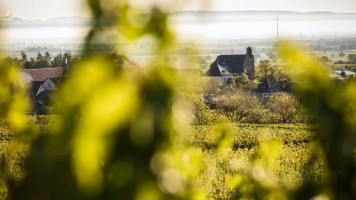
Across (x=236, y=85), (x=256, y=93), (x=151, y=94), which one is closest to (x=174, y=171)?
(x=151, y=94)

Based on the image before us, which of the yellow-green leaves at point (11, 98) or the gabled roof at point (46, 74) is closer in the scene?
the gabled roof at point (46, 74)

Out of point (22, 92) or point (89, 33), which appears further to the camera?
point (22, 92)

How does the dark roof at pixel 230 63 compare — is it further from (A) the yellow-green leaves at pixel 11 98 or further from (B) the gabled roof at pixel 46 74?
(A) the yellow-green leaves at pixel 11 98

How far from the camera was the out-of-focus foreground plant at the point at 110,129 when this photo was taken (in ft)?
2.62

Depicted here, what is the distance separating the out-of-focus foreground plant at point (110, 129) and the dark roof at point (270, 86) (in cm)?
3555

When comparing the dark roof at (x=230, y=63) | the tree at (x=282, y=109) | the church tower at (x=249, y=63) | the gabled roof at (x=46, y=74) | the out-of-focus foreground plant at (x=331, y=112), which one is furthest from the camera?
the dark roof at (x=230, y=63)

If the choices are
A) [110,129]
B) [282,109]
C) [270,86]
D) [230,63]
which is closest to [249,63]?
[230,63]

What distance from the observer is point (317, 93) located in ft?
3.57

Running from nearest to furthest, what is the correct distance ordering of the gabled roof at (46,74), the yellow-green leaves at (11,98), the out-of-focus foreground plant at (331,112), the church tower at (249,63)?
the gabled roof at (46,74) < the out-of-focus foreground plant at (331,112) < the yellow-green leaves at (11,98) < the church tower at (249,63)

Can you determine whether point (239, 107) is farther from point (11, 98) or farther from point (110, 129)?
point (110, 129)

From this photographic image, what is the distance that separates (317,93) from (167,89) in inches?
20.7

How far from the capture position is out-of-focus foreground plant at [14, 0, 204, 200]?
0.80 m

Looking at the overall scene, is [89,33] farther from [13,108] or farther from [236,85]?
[236,85]

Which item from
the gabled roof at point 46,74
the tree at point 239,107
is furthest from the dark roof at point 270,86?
the gabled roof at point 46,74
